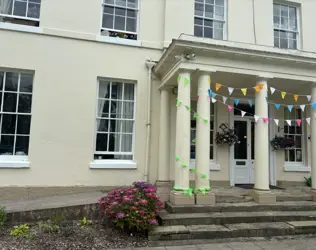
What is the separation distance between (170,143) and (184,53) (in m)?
2.92

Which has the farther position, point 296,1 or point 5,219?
point 296,1

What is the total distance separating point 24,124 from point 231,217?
5995 millimetres

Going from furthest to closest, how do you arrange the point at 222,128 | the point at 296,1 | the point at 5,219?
the point at 296,1 → the point at 222,128 → the point at 5,219

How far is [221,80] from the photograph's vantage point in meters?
7.71

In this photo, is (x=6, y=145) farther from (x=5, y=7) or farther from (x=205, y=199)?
(x=205, y=199)

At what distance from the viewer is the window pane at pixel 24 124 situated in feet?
24.3

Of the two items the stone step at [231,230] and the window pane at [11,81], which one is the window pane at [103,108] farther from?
the stone step at [231,230]

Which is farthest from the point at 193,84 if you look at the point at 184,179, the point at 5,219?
the point at 5,219

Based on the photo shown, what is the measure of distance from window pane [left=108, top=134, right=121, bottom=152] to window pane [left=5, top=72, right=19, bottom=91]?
3.05 m

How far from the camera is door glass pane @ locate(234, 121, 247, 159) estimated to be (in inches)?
358

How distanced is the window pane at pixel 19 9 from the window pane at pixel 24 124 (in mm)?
2996

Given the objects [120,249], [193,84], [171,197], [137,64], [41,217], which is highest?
[137,64]

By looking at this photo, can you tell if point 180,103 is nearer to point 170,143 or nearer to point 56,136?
point 170,143

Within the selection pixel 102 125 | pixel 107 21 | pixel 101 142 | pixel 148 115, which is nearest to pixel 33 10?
pixel 107 21
